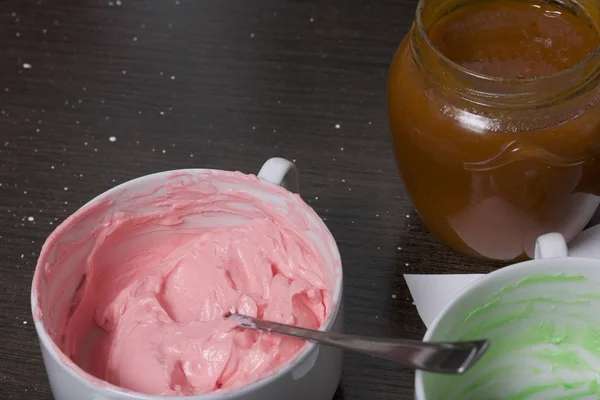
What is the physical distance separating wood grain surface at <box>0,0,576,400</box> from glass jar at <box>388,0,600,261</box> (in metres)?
0.07

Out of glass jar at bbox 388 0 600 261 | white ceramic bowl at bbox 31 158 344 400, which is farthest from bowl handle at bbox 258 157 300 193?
glass jar at bbox 388 0 600 261

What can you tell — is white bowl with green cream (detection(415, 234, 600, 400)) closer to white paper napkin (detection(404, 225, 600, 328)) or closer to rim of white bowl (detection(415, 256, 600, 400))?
rim of white bowl (detection(415, 256, 600, 400))

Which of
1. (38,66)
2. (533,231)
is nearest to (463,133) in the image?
(533,231)

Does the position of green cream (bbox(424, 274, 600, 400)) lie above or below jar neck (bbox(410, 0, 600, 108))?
below

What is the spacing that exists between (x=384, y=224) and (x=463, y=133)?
0.16 m

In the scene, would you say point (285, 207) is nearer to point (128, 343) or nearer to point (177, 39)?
point (128, 343)

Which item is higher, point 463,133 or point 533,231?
point 463,133

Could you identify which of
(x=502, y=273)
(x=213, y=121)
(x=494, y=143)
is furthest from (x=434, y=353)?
(x=213, y=121)

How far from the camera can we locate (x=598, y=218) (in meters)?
0.77

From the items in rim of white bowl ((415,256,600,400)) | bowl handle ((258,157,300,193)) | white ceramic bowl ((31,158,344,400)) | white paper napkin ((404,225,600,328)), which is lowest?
white paper napkin ((404,225,600,328))

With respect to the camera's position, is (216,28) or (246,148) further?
(216,28)

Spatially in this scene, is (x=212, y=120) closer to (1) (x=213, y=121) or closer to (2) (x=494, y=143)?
(1) (x=213, y=121)

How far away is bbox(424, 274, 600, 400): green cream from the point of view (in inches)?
21.3

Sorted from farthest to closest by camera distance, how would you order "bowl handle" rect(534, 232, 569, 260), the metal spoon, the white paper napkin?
the white paper napkin
"bowl handle" rect(534, 232, 569, 260)
the metal spoon
